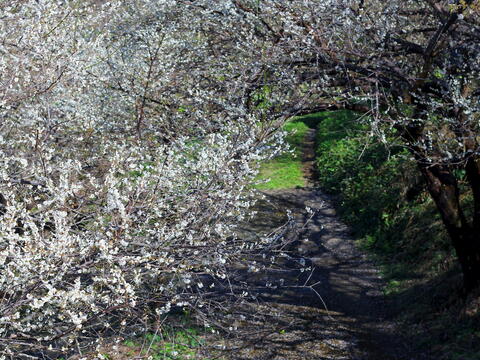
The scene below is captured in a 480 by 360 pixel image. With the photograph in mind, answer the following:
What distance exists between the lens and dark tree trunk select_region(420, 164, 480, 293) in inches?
272

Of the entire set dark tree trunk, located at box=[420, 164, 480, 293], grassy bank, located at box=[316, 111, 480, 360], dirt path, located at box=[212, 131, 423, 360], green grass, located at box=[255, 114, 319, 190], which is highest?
dark tree trunk, located at box=[420, 164, 480, 293]

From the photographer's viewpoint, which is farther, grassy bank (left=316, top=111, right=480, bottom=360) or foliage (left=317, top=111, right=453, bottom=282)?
foliage (left=317, top=111, right=453, bottom=282)

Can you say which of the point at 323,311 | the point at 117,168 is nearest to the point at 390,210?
the point at 323,311

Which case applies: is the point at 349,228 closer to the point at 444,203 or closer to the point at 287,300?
the point at 287,300

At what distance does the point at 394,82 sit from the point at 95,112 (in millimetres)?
3883

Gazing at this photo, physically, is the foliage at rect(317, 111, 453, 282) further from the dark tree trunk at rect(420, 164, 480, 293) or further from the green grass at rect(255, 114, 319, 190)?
the green grass at rect(255, 114, 319, 190)

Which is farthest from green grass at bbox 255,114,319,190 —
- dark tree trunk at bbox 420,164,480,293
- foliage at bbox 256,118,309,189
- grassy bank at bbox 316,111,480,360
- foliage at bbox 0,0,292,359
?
dark tree trunk at bbox 420,164,480,293

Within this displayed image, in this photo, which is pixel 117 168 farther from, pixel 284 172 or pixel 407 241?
pixel 284 172

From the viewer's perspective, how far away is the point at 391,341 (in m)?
7.42

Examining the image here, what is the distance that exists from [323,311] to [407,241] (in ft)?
8.66

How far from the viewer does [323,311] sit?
8.64 metres

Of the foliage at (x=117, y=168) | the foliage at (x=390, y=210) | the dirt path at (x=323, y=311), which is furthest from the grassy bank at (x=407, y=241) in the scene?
the foliage at (x=117, y=168)

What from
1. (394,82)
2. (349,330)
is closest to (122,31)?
(394,82)

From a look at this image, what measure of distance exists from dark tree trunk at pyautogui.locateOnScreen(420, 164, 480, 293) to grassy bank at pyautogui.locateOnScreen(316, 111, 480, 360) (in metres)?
0.43
